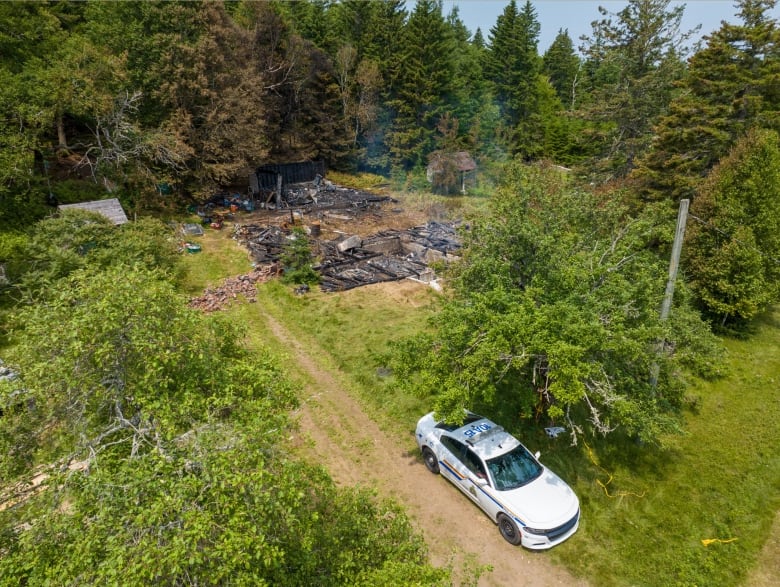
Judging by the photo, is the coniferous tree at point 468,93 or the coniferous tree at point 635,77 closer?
the coniferous tree at point 635,77

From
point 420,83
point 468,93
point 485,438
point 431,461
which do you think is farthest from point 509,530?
point 468,93

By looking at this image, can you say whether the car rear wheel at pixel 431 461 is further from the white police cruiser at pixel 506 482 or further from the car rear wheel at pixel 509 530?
the car rear wheel at pixel 509 530

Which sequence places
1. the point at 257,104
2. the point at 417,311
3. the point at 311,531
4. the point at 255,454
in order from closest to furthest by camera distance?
the point at 255,454, the point at 311,531, the point at 417,311, the point at 257,104

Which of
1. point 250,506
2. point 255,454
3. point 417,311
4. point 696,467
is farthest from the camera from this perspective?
point 417,311

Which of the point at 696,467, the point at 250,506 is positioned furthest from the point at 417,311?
the point at 250,506

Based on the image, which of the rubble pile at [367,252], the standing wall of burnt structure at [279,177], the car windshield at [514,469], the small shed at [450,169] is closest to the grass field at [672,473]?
the car windshield at [514,469]

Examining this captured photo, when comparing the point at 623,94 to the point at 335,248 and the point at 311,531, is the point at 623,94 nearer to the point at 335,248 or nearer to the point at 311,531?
the point at 335,248
